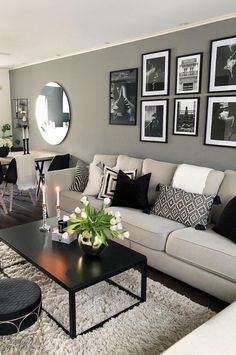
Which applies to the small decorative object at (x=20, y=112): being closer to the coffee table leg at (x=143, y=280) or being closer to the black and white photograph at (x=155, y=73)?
the black and white photograph at (x=155, y=73)

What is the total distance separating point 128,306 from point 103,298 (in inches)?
8.5

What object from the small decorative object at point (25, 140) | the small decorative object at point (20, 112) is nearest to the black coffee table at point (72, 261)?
the small decorative object at point (25, 140)

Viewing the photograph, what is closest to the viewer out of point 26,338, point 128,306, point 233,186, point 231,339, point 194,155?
point 231,339

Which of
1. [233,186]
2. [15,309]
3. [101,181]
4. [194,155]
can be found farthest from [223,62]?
[15,309]

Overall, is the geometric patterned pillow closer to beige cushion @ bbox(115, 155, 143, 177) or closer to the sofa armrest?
beige cushion @ bbox(115, 155, 143, 177)

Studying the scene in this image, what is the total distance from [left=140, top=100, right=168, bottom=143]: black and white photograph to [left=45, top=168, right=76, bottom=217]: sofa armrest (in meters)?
1.10

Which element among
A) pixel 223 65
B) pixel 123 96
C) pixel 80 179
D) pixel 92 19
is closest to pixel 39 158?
pixel 80 179

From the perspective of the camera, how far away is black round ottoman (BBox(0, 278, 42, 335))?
64.0 inches

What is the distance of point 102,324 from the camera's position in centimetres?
211

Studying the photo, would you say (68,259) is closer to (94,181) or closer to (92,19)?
(94,181)

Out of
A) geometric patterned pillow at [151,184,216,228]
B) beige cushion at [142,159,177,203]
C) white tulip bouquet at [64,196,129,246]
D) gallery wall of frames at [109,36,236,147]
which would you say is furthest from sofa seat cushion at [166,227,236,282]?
gallery wall of frames at [109,36,236,147]

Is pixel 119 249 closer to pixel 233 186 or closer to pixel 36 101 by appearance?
pixel 233 186

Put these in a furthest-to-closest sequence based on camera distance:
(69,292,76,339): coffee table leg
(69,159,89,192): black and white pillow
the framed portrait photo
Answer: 1. (69,159,89,192): black and white pillow
2. the framed portrait photo
3. (69,292,76,339): coffee table leg

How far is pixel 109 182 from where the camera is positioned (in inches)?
142
